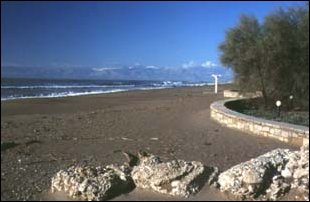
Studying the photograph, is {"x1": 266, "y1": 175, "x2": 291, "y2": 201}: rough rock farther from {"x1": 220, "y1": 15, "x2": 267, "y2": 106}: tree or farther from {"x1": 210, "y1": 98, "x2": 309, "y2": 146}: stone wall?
{"x1": 220, "y1": 15, "x2": 267, "y2": 106}: tree

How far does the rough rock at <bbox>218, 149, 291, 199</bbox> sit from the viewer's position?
6.54 meters

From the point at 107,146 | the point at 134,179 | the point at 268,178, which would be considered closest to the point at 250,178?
the point at 268,178

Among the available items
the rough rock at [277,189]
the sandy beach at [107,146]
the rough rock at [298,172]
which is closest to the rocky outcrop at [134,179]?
the sandy beach at [107,146]

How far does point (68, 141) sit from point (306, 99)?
12.7 m

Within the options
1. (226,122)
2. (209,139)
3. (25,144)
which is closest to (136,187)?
(25,144)

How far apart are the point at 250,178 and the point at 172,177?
0.99 m

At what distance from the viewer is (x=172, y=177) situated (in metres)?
6.62

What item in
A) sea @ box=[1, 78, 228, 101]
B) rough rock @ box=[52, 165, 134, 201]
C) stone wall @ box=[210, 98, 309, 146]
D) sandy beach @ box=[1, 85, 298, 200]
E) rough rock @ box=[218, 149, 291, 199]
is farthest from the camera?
sea @ box=[1, 78, 228, 101]

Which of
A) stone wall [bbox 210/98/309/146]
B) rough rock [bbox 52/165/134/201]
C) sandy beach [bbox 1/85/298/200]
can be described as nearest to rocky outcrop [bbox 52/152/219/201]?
rough rock [bbox 52/165/134/201]

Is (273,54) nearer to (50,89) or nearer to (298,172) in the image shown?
(298,172)

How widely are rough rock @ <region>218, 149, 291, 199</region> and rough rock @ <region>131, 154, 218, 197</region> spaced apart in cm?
24

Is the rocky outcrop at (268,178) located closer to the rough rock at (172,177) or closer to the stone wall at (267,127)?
the rough rock at (172,177)

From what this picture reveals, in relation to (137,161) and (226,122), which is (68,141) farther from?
(226,122)

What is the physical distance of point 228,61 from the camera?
21906mm
